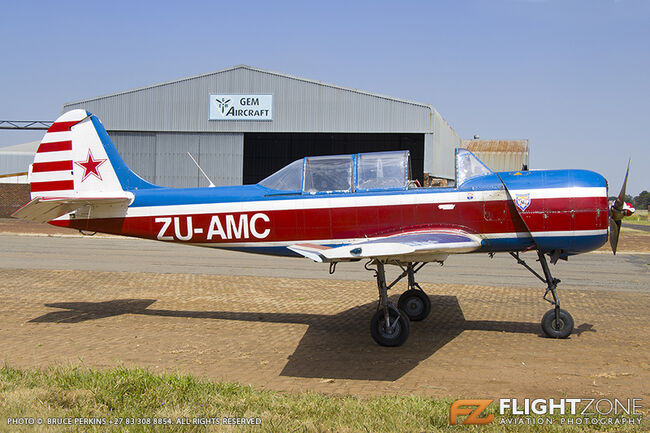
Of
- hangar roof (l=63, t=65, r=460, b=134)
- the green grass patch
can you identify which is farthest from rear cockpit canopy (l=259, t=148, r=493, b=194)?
hangar roof (l=63, t=65, r=460, b=134)

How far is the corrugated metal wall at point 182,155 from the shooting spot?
34.4m

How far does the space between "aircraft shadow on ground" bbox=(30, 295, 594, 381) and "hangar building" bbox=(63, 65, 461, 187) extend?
75.7ft

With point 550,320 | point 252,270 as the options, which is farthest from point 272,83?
point 550,320

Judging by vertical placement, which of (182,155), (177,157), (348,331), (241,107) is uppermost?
(241,107)

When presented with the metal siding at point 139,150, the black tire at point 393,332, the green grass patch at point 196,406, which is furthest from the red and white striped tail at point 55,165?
the metal siding at point 139,150

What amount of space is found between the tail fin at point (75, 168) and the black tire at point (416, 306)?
490 centimetres

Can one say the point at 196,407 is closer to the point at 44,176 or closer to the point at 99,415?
the point at 99,415

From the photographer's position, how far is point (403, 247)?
6.34 metres

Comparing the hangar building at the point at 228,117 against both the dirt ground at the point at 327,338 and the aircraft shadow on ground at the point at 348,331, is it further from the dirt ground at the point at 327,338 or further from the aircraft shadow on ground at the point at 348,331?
the aircraft shadow on ground at the point at 348,331

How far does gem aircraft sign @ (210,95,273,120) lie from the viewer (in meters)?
33.6

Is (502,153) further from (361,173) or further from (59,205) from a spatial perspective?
(59,205)

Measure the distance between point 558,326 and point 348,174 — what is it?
152 inches

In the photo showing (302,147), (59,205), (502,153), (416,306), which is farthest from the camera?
(302,147)

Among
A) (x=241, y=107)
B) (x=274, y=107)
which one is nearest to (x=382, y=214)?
(x=274, y=107)
